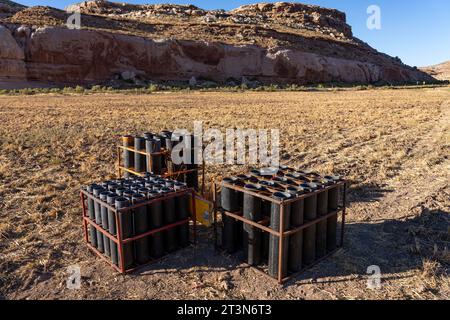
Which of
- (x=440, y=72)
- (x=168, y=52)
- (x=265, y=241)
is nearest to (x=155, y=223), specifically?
(x=265, y=241)

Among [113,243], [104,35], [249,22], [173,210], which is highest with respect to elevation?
[249,22]

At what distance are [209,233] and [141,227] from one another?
5.39 feet

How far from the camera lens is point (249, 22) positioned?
66562 millimetres

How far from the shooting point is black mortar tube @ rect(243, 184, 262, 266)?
5.61m

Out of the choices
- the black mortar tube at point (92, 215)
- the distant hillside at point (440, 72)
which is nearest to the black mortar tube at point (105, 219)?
the black mortar tube at point (92, 215)

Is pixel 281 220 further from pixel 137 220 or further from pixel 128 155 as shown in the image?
pixel 128 155

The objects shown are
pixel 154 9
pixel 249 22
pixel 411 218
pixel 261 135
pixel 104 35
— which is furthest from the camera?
pixel 154 9

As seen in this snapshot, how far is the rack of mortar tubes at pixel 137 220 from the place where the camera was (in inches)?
219

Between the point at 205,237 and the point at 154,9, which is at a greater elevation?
the point at 154,9

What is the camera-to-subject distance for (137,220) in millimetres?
5648

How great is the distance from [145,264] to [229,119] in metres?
13.5

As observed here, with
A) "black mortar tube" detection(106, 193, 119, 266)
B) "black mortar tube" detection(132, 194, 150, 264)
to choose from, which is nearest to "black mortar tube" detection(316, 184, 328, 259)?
"black mortar tube" detection(132, 194, 150, 264)

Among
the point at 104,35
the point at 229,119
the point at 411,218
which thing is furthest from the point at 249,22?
the point at 411,218
